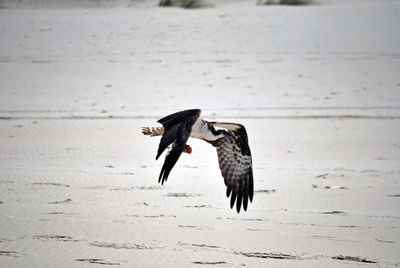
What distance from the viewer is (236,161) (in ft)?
23.2

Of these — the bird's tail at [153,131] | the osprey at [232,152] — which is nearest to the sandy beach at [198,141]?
the osprey at [232,152]

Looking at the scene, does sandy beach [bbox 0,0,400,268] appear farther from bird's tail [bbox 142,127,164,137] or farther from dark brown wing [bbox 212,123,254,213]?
bird's tail [bbox 142,127,164,137]

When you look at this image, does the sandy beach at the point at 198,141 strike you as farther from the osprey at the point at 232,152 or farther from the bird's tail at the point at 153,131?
the bird's tail at the point at 153,131

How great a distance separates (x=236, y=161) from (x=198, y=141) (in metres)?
2.87

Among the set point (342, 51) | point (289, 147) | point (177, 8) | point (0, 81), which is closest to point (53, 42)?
point (0, 81)

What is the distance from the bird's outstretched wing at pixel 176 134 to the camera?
562 centimetres

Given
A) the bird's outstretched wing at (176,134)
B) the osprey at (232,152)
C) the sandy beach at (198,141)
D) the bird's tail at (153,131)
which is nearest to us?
the bird's outstretched wing at (176,134)

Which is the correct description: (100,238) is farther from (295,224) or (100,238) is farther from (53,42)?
(53,42)

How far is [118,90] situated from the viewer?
1254 centimetres

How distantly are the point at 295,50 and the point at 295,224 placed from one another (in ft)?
26.5

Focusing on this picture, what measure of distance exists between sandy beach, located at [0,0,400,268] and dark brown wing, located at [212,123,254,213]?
0.69 feet

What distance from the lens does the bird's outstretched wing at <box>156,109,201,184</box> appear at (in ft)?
18.4

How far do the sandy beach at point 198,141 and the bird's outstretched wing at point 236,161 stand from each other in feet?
0.71

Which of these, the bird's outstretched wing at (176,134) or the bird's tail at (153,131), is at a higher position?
the bird's tail at (153,131)
